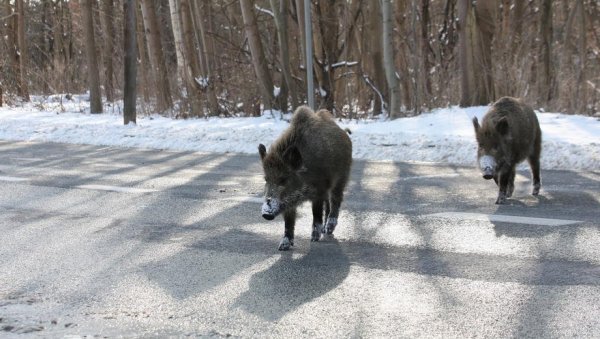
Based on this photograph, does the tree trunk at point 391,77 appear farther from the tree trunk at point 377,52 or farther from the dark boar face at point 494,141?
the dark boar face at point 494,141

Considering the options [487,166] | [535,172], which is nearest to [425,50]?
[535,172]

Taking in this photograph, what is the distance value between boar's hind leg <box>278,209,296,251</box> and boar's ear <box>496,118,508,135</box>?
2985mm

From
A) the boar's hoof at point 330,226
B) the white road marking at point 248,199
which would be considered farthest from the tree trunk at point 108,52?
the boar's hoof at point 330,226

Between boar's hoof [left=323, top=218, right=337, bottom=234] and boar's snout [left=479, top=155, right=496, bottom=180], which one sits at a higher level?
boar's snout [left=479, top=155, right=496, bottom=180]

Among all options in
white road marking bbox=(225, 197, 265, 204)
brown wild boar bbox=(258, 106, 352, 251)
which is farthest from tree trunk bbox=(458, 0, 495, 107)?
brown wild boar bbox=(258, 106, 352, 251)

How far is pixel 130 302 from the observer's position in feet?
16.7

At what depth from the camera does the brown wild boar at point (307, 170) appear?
6.20 metres

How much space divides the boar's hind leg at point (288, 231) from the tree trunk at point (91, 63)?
663 inches

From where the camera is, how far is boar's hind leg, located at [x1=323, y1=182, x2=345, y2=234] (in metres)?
6.89

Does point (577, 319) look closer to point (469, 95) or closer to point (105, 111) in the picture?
point (469, 95)

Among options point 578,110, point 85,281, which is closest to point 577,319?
point 85,281

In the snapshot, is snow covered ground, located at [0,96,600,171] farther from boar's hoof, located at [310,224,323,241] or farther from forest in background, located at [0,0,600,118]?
boar's hoof, located at [310,224,323,241]

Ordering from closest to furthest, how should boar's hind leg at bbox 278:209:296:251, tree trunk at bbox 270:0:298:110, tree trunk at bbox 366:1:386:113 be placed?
boar's hind leg at bbox 278:209:296:251 → tree trunk at bbox 270:0:298:110 → tree trunk at bbox 366:1:386:113

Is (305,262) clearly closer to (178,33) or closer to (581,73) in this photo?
(581,73)
